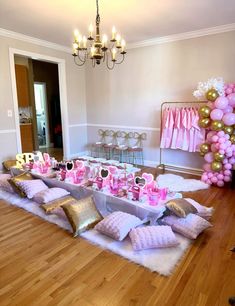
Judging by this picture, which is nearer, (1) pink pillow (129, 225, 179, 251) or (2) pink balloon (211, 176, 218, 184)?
(1) pink pillow (129, 225, 179, 251)

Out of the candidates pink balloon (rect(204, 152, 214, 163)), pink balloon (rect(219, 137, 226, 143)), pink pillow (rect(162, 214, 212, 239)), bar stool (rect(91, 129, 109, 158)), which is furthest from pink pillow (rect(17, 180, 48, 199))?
pink balloon (rect(219, 137, 226, 143))

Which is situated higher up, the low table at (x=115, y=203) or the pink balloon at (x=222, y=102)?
the pink balloon at (x=222, y=102)

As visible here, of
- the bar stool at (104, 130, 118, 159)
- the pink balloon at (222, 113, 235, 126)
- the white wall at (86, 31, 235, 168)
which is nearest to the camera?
the pink balloon at (222, 113, 235, 126)

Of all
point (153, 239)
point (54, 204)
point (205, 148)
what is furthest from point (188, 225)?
point (205, 148)

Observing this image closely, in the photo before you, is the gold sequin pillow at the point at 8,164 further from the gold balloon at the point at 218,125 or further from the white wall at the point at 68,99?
the gold balloon at the point at 218,125

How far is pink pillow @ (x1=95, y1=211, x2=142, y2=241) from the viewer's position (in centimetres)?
216

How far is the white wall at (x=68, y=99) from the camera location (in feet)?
13.9

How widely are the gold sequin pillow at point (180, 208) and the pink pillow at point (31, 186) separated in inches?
68.6

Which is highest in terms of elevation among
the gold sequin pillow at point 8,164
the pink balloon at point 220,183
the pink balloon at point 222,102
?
the pink balloon at point 222,102

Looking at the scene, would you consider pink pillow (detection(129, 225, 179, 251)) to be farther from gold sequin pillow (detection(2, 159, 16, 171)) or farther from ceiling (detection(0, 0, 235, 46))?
gold sequin pillow (detection(2, 159, 16, 171))

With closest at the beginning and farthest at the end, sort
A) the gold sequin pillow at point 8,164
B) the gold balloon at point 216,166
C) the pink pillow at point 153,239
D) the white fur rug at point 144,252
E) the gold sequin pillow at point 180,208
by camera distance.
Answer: the white fur rug at point 144,252 < the pink pillow at point 153,239 < the gold sequin pillow at point 180,208 < the gold balloon at point 216,166 < the gold sequin pillow at point 8,164

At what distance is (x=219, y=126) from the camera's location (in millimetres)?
3482

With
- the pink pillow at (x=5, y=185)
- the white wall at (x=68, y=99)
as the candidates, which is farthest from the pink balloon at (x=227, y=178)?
the white wall at (x=68, y=99)

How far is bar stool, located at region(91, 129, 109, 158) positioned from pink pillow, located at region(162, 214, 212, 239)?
334 centimetres
